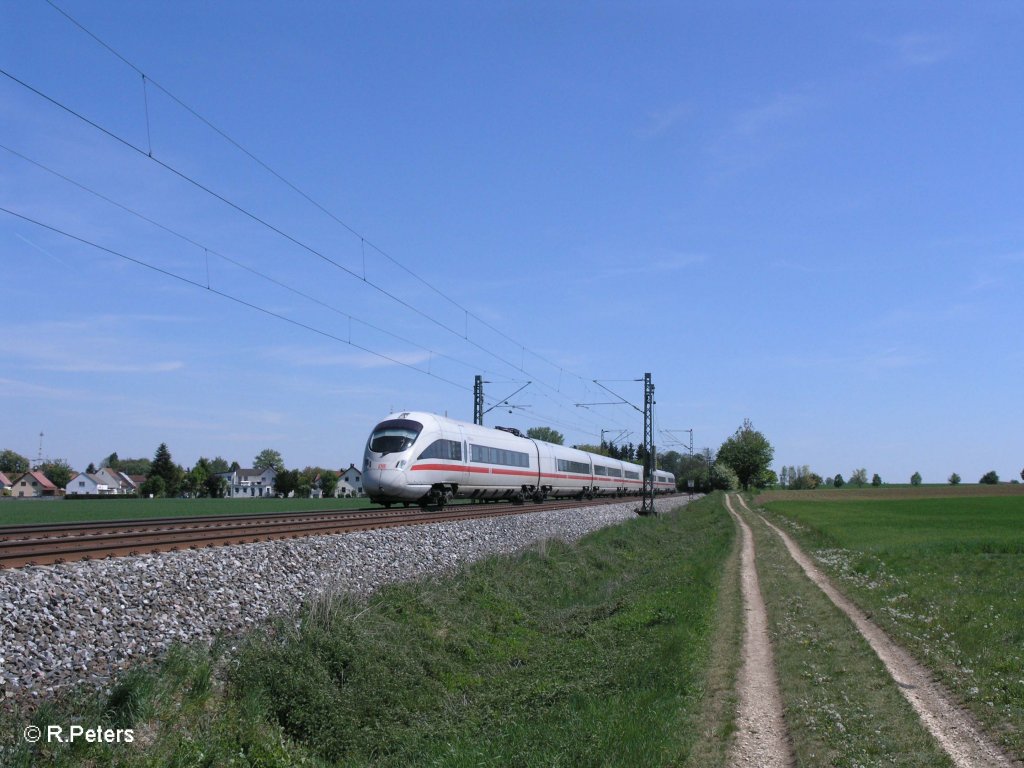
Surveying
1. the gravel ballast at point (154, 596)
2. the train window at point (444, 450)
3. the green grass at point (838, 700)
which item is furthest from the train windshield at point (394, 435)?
the green grass at point (838, 700)

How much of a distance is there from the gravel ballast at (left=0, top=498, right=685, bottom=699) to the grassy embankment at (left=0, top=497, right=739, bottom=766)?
1.37 ft

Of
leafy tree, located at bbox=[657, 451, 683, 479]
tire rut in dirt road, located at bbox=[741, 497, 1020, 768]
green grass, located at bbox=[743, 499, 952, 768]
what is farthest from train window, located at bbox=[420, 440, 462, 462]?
leafy tree, located at bbox=[657, 451, 683, 479]

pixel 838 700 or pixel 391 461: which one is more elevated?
pixel 391 461

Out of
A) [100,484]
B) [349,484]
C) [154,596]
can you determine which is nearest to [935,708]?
[154,596]

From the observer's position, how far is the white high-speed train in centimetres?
2795

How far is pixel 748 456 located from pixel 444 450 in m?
142

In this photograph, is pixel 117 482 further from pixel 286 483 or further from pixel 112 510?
pixel 112 510

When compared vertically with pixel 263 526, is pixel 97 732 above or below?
below

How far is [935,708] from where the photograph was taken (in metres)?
9.87

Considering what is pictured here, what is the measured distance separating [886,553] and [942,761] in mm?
21166

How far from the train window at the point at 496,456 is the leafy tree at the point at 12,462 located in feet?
575

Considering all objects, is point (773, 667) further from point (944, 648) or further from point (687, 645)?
point (944, 648)

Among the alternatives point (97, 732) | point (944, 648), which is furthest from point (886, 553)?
point (97, 732)

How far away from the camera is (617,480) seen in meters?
65.7
